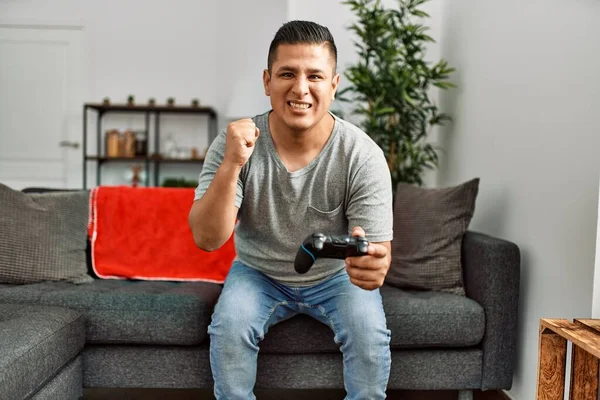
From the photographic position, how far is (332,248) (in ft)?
3.86

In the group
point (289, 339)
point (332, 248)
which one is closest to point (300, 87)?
point (332, 248)

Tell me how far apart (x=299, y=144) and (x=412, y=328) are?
27.1 inches

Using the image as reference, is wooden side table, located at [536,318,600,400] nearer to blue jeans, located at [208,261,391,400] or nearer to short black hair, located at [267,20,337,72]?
blue jeans, located at [208,261,391,400]

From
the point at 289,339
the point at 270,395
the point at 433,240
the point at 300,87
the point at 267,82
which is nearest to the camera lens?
the point at 300,87

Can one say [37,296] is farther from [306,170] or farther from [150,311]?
[306,170]

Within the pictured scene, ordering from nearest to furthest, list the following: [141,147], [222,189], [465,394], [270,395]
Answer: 1. [222,189]
2. [465,394]
3. [270,395]
4. [141,147]

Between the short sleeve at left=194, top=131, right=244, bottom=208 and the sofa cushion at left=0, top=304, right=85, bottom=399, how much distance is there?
1.75 feet

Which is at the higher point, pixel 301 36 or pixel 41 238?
pixel 301 36

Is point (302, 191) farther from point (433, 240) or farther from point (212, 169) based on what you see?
point (433, 240)

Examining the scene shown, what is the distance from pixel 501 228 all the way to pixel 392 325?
68 cm

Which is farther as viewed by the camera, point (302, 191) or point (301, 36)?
point (302, 191)

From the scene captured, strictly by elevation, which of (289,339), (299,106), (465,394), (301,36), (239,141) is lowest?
(465,394)

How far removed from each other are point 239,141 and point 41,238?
120cm

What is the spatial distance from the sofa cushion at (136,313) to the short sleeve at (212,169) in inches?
18.0
